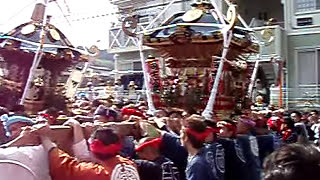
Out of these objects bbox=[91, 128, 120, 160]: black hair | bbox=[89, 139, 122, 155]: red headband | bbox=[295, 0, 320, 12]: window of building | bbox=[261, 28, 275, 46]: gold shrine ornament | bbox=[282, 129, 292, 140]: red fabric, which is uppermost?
bbox=[295, 0, 320, 12]: window of building

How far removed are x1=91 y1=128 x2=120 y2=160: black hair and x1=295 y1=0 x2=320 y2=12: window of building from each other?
17603 mm

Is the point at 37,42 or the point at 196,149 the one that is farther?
the point at 37,42

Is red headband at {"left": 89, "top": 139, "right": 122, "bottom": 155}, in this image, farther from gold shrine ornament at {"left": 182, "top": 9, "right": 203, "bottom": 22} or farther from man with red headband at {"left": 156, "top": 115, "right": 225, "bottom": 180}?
gold shrine ornament at {"left": 182, "top": 9, "right": 203, "bottom": 22}

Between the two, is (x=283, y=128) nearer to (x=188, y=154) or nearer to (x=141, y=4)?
(x=188, y=154)

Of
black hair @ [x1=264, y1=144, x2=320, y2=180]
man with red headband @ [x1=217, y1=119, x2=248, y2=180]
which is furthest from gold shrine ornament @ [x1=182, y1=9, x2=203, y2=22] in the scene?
black hair @ [x1=264, y1=144, x2=320, y2=180]

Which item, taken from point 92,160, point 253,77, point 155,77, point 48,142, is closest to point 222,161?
point 92,160

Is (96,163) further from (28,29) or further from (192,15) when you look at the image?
(28,29)

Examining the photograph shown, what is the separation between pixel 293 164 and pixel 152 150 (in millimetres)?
2236

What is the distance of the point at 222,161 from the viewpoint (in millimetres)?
4789

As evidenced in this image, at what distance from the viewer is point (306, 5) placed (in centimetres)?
1995

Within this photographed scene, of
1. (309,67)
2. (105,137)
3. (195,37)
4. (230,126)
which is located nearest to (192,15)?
(195,37)

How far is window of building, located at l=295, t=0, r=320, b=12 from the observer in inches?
773

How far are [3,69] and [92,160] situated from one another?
19.4 ft

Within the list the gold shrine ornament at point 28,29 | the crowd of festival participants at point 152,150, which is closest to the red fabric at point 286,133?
the crowd of festival participants at point 152,150
